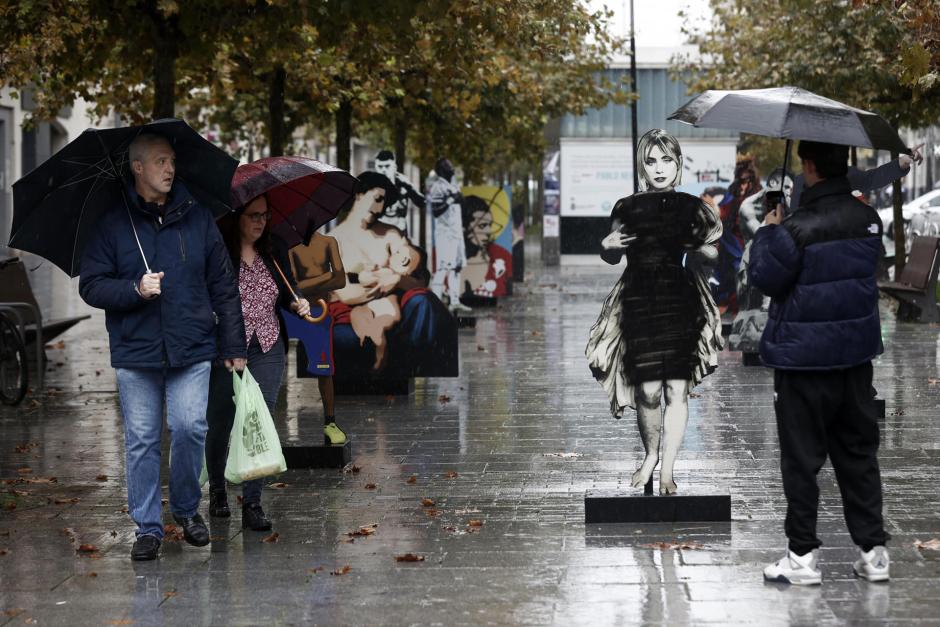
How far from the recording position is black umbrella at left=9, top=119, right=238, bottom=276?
6.82 m

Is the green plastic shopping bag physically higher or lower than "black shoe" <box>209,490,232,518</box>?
higher

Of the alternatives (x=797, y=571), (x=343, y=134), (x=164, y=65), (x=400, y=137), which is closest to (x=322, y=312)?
(x=164, y=65)

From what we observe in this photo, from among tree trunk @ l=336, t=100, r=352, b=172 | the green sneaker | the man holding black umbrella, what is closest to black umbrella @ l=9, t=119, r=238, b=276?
the man holding black umbrella

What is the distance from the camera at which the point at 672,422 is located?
24.1 feet

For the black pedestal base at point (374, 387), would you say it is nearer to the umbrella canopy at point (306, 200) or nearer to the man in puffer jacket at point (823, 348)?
the umbrella canopy at point (306, 200)

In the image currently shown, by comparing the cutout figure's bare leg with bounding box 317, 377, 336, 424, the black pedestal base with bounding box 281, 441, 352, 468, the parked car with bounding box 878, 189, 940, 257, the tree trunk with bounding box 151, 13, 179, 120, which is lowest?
the parked car with bounding box 878, 189, 940, 257

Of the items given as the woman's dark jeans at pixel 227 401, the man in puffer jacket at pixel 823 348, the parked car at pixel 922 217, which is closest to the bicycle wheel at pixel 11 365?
the woman's dark jeans at pixel 227 401

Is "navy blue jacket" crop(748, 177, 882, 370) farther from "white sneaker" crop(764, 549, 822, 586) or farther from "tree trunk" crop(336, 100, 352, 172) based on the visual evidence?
"tree trunk" crop(336, 100, 352, 172)

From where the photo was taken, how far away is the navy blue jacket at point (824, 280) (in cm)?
604

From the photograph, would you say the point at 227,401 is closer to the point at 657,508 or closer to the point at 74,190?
the point at 74,190

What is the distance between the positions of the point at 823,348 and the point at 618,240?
1445mm

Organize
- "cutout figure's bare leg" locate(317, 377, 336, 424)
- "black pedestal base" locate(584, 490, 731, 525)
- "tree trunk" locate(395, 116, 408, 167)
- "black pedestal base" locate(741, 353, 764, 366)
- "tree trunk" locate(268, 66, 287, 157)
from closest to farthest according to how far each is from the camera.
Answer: "black pedestal base" locate(584, 490, 731, 525) → "cutout figure's bare leg" locate(317, 377, 336, 424) → "black pedestal base" locate(741, 353, 764, 366) → "tree trunk" locate(268, 66, 287, 157) → "tree trunk" locate(395, 116, 408, 167)

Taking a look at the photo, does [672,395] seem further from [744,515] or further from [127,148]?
[127,148]

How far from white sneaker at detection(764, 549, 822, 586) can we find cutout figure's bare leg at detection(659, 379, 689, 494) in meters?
1.31
